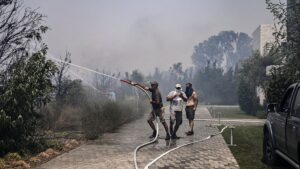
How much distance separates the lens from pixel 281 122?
781cm

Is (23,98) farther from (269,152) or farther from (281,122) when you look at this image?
(281,122)

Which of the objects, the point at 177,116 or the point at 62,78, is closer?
the point at 177,116

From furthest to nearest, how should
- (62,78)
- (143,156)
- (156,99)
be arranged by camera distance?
(62,78)
(156,99)
(143,156)

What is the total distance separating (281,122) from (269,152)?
1.34 meters

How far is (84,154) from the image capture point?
10.1 m

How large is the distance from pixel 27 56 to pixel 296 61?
12.4 meters

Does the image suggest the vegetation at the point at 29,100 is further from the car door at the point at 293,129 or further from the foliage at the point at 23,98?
the car door at the point at 293,129

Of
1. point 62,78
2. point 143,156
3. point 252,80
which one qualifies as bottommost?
point 143,156

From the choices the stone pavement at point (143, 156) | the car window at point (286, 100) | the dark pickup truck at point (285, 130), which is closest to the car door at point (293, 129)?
the dark pickup truck at point (285, 130)

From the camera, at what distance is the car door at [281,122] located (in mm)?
7578

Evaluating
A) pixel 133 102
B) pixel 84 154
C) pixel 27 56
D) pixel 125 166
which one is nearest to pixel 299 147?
pixel 125 166

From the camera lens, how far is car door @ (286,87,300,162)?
21.7ft

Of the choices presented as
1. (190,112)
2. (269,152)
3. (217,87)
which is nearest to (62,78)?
(190,112)

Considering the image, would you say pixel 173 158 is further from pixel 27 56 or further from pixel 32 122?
pixel 27 56
